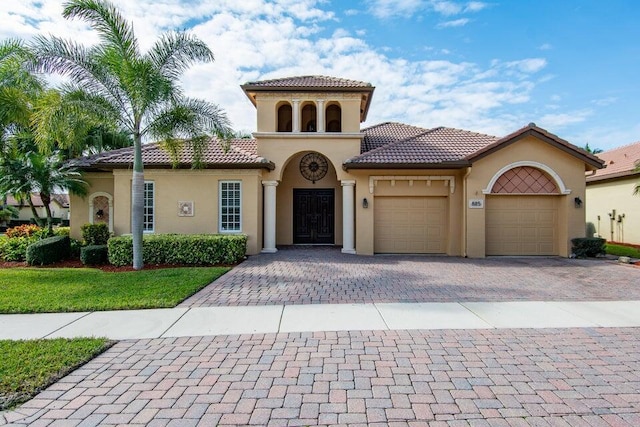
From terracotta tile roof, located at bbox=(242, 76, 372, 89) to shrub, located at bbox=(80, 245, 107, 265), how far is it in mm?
8529

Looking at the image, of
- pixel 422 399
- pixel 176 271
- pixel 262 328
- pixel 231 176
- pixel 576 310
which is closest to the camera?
pixel 422 399

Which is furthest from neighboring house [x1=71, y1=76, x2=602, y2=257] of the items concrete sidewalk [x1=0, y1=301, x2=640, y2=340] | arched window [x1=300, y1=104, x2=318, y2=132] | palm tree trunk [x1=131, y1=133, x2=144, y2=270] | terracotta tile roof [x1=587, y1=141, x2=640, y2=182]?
concrete sidewalk [x1=0, y1=301, x2=640, y2=340]

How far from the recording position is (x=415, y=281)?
9.23m

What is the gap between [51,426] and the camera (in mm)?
3146

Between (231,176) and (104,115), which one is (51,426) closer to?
(104,115)

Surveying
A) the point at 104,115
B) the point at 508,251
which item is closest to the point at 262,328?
the point at 104,115

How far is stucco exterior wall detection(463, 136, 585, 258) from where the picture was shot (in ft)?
44.6

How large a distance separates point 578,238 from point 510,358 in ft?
38.6

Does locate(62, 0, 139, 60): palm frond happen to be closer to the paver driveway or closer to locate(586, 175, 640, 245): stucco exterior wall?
the paver driveway

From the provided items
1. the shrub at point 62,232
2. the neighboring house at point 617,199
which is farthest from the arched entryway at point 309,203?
the neighboring house at point 617,199

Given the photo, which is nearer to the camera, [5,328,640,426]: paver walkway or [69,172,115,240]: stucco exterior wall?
[5,328,640,426]: paver walkway

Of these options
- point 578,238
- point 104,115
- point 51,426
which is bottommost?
point 51,426

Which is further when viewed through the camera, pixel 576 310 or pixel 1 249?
pixel 1 249

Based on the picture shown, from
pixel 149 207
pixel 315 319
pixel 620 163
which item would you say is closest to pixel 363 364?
pixel 315 319
